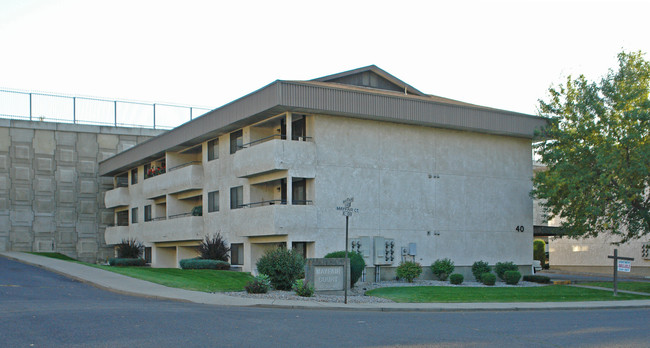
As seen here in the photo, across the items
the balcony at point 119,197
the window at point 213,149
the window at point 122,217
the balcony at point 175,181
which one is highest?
the window at point 213,149

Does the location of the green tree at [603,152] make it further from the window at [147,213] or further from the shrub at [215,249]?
the window at [147,213]

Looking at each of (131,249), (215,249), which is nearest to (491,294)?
(215,249)

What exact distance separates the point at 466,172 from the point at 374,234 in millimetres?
6974

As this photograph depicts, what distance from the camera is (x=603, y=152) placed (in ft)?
110

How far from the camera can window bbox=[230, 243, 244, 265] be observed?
3741 cm

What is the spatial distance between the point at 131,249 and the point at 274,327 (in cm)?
3568

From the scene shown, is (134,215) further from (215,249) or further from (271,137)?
(271,137)

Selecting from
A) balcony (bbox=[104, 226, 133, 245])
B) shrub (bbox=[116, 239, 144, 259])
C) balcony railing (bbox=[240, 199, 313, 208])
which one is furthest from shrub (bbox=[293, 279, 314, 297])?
balcony (bbox=[104, 226, 133, 245])

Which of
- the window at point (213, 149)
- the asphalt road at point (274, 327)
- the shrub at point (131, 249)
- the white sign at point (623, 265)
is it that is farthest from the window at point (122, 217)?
the white sign at point (623, 265)

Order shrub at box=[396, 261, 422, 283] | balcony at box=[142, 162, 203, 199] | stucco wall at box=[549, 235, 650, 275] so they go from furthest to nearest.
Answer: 1. stucco wall at box=[549, 235, 650, 275]
2. balcony at box=[142, 162, 203, 199]
3. shrub at box=[396, 261, 422, 283]

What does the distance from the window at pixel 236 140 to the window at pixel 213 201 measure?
3.20m

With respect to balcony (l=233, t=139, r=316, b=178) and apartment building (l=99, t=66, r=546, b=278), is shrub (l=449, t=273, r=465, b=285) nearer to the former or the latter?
apartment building (l=99, t=66, r=546, b=278)

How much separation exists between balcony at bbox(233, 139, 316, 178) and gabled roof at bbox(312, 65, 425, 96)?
6151mm

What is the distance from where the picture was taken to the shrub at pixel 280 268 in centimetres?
2605
